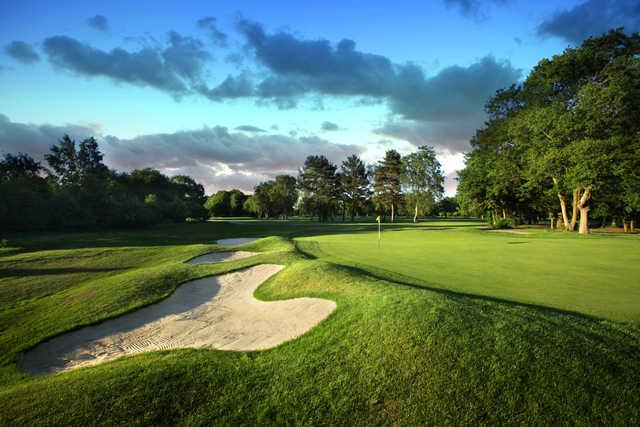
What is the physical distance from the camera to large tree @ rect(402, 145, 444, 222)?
6556 centimetres

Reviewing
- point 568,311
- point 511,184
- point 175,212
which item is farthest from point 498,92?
point 175,212

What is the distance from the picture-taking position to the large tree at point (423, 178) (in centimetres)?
6556

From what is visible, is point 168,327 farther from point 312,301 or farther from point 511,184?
point 511,184

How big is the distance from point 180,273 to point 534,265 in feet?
50.9

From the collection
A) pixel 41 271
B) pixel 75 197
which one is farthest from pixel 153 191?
pixel 41 271

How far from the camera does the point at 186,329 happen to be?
764cm

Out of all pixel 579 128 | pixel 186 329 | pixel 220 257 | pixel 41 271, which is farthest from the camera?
pixel 579 128

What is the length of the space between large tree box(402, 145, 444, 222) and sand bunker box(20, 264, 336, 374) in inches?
2485

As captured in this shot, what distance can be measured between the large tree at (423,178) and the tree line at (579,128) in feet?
82.9

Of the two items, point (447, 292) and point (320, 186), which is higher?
point (320, 186)

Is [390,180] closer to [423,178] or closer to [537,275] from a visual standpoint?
[423,178]

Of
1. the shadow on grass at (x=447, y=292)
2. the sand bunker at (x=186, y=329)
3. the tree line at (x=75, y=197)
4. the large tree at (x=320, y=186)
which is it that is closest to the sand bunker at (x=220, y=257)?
the sand bunker at (x=186, y=329)

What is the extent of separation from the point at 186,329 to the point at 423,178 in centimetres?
6582

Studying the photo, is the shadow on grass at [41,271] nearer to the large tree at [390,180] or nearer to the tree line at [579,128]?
the tree line at [579,128]
